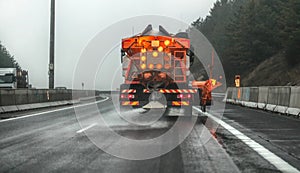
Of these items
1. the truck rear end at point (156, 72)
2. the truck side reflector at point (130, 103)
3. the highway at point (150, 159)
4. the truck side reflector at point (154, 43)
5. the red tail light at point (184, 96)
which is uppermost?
the truck side reflector at point (154, 43)

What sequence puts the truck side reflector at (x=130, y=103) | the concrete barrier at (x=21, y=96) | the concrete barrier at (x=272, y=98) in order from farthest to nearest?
the concrete barrier at (x=21, y=96)
the concrete barrier at (x=272, y=98)
the truck side reflector at (x=130, y=103)

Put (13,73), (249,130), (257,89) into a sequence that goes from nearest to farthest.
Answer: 1. (249,130)
2. (257,89)
3. (13,73)

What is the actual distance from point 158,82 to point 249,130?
4.88m

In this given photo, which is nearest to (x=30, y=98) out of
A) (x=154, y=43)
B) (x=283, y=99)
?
(x=154, y=43)

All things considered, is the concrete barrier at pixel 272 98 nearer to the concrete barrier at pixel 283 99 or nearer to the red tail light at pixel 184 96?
the concrete barrier at pixel 283 99

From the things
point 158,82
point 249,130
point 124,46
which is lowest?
point 249,130

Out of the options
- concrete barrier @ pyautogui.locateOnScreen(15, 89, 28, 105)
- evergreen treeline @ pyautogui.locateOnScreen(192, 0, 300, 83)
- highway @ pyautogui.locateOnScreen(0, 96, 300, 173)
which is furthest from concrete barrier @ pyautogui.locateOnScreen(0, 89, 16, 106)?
evergreen treeline @ pyautogui.locateOnScreen(192, 0, 300, 83)

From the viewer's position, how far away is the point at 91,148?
7.64m

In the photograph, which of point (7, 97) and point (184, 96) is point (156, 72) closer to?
point (184, 96)

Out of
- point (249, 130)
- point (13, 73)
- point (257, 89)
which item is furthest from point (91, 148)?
point (13, 73)

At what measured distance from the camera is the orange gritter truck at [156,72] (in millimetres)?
14672

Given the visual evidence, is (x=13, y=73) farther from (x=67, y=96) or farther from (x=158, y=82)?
(x=158, y=82)

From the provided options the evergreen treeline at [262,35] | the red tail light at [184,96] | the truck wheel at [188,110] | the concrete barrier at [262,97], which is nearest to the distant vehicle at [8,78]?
the concrete barrier at [262,97]

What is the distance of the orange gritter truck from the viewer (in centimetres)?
1467
